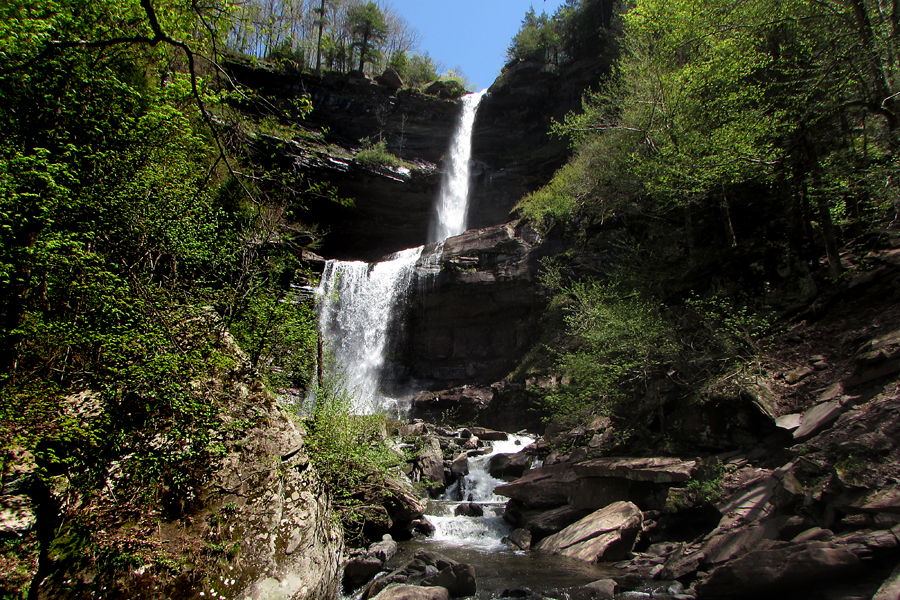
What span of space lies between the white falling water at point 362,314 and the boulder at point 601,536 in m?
15.4

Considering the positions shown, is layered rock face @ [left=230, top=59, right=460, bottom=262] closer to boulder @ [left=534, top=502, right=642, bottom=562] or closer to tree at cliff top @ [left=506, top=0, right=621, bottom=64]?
tree at cliff top @ [left=506, top=0, right=621, bottom=64]

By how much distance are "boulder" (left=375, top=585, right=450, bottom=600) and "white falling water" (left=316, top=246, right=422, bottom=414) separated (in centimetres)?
1704

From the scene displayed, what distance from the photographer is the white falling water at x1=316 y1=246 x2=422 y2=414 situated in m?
23.4

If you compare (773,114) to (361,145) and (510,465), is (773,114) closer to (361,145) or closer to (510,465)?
(510,465)

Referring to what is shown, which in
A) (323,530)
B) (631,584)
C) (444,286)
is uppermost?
(444,286)

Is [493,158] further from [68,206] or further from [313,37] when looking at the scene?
[68,206]

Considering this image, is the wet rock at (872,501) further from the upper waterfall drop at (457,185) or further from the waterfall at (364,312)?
the upper waterfall drop at (457,185)

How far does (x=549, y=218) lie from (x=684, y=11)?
34.4ft

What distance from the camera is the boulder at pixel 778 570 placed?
16.0ft

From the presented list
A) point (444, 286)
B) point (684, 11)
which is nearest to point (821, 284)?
point (684, 11)

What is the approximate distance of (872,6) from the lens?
10.3m

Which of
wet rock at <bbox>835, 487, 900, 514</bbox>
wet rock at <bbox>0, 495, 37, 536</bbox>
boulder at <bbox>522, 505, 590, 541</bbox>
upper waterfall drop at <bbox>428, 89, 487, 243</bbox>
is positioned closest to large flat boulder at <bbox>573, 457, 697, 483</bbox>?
boulder at <bbox>522, 505, 590, 541</bbox>

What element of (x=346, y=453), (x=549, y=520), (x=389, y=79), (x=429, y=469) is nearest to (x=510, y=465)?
(x=429, y=469)

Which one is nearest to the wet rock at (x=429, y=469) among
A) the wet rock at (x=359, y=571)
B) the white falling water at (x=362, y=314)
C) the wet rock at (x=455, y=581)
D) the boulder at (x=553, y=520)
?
the boulder at (x=553, y=520)
